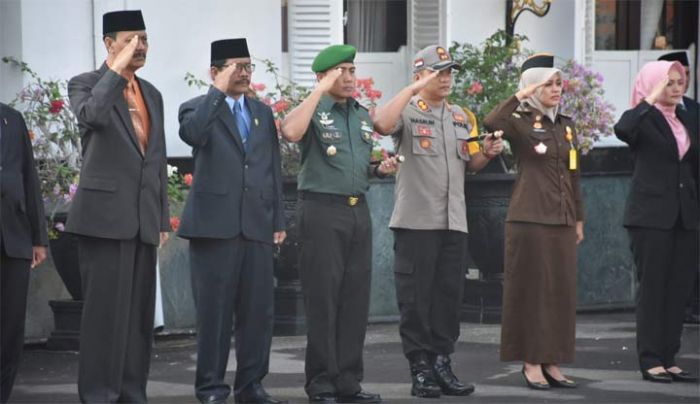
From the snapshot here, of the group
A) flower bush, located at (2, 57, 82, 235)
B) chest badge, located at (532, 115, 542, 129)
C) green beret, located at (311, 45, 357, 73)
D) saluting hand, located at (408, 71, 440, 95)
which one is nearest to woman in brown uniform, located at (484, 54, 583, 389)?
chest badge, located at (532, 115, 542, 129)

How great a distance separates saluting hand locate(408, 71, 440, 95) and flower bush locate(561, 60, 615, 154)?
362 centimetres

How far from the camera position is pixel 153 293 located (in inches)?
324

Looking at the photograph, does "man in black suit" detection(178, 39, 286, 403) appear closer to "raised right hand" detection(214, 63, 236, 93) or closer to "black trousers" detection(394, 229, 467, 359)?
"raised right hand" detection(214, 63, 236, 93)

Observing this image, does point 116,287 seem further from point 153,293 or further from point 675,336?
point 675,336

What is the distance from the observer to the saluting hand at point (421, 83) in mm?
9188

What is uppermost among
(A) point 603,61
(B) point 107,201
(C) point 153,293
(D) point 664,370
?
(A) point 603,61

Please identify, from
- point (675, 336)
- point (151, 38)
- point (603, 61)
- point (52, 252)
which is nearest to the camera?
point (675, 336)

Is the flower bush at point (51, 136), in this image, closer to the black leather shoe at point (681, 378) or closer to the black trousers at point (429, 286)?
the black trousers at point (429, 286)

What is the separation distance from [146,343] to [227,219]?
870 millimetres

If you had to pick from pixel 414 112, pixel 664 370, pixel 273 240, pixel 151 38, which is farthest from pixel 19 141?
pixel 664 370

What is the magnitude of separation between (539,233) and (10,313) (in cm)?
331

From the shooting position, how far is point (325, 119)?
896 cm

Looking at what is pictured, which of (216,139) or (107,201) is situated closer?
(107,201)

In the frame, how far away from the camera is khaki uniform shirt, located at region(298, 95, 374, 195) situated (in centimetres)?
891
